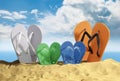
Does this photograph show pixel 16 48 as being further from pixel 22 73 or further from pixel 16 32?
pixel 22 73

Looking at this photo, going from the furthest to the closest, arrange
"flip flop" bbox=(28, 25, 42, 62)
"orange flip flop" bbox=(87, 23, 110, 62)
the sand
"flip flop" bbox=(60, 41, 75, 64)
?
1. "flip flop" bbox=(28, 25, 42, 62)
2. "orange flip flop" bbox=(87, 23, 110, 62)
3. "flip flop" bbox=(60, 41, 75, 64)
4. the sand

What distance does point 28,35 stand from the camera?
13844mm

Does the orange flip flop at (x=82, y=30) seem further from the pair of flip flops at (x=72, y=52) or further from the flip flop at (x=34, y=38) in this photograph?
the flip flop at (x=34, y=38)

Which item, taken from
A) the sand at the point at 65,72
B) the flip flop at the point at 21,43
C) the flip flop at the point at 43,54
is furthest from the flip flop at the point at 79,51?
the flip flop at the point at 21,43

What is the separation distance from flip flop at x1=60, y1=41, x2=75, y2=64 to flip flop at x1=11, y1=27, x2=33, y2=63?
161cm

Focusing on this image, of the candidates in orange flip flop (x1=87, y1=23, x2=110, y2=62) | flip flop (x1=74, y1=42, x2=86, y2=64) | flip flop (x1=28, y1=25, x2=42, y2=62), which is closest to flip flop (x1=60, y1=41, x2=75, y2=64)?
flip flop (x1=74, y1=42, x2=86, y2=64)

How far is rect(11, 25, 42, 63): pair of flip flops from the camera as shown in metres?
13.3

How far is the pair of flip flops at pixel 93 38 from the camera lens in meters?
12.8

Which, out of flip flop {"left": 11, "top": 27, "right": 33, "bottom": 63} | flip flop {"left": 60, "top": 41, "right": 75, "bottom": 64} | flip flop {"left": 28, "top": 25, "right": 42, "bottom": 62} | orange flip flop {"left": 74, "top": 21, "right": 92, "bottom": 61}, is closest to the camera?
flip flop {"left": 60, "top": 41, "right": 75, "bottom": 64}

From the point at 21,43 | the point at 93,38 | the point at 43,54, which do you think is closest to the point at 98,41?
the point at 93,38

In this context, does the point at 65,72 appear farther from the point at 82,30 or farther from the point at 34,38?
the point at 82,30

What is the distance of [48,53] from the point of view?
510 inches

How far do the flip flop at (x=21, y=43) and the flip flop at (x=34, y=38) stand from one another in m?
0.19

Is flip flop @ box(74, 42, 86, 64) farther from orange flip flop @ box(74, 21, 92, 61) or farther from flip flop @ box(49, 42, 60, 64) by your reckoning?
orange flip flop @ box(74, 21, 92, 61)
